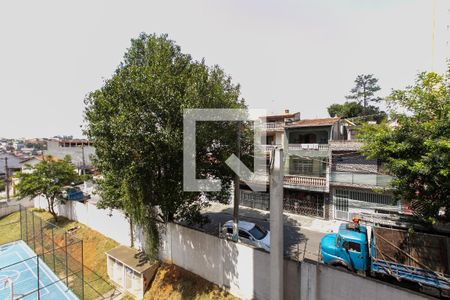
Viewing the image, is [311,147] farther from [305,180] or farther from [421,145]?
[421,145]

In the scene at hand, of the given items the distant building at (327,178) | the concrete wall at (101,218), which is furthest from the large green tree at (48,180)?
the distant building at (327,178)

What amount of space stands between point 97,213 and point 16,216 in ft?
46.6

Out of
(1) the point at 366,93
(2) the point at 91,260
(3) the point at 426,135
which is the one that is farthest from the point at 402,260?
(1) the point at 366,93

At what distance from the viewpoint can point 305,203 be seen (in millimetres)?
17109

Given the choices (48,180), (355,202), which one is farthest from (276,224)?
(48,180)

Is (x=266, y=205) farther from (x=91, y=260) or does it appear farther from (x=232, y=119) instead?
(x=91, y=260)

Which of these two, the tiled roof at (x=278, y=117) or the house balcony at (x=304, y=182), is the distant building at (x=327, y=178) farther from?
the tiled roof at (x=278, y=117)

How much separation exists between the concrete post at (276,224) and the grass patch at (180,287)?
2.79 meters

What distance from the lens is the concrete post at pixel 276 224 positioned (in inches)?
264

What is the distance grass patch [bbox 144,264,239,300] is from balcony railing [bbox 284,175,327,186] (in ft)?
32.8

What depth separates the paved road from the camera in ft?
35.9

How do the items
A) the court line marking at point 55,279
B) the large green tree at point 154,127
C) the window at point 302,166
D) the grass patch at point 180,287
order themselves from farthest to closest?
the window at point 302,166 < the court line marking at point 55,279 < the grass patch at point 180,287 < the large green tree at point 154,127

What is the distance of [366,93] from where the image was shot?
39.7m

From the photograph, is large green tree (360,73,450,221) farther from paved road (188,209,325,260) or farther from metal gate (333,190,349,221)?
metal gate (333,190,349,221)
